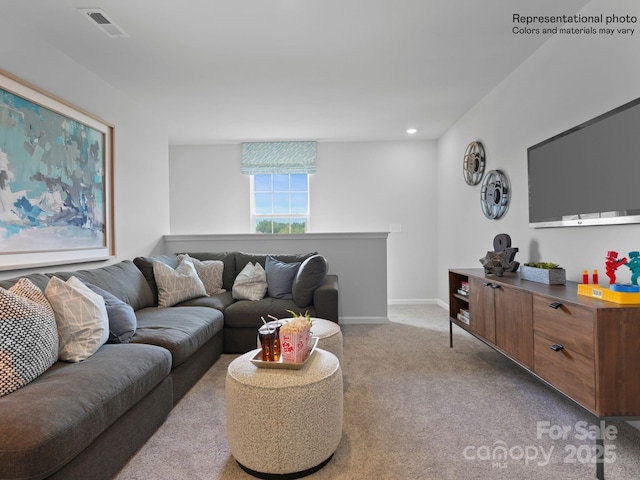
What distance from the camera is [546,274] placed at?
226cm

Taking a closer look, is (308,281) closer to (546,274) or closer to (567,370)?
(546,274)

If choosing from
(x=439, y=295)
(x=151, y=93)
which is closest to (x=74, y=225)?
(x=151, y=93)

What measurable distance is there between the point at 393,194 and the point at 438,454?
4292mm

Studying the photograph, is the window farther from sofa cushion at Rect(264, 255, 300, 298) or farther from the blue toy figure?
the blue toy figure

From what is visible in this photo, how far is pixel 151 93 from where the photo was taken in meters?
3.65

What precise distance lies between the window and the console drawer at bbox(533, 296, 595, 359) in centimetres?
402

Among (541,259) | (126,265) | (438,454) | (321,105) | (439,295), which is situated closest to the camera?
(438,454)

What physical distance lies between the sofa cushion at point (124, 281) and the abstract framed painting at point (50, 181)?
0.80 ft

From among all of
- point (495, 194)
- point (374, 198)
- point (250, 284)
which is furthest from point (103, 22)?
point (374, 198)

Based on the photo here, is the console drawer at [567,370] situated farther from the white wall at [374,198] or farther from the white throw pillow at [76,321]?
the white wall at [374,198]

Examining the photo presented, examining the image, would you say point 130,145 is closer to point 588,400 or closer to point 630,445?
point 588,400

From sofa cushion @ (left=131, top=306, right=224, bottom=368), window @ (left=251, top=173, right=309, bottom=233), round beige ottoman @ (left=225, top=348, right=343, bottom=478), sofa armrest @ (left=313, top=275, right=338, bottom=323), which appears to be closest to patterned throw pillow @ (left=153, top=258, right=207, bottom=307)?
sofa cushion @ (left=131, top=306, right=224, bottom=368)

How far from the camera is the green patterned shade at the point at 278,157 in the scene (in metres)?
5.56

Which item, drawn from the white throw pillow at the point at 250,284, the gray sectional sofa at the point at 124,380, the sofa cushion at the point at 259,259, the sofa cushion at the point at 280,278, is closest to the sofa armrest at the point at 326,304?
the gray sectional sofa at the point at 124,380
